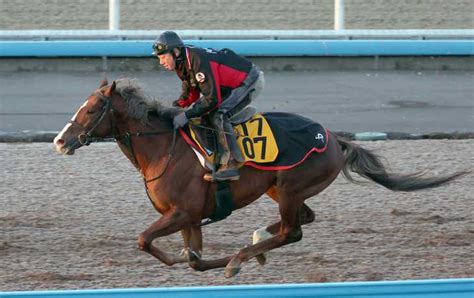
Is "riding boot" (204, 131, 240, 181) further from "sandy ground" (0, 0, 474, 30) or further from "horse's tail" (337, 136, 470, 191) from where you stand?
"sandy ground" (0, 0, 474, 30)

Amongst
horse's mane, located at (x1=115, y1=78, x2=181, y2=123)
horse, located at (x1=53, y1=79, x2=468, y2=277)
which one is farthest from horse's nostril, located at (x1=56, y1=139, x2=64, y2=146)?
horse's mane, located at (x1=115, y1=78, x2=181, y2=123)

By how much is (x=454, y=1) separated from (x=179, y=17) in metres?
4.77

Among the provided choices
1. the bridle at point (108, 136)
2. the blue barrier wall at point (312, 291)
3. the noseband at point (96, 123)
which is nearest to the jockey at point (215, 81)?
the bridle at point (108, 136)

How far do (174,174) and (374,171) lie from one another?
5.22 ft

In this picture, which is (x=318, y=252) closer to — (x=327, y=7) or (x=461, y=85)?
(x=461, y=85)

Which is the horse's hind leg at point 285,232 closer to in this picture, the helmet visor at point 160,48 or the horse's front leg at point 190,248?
the horse's front leg at point 190,248

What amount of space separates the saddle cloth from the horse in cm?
6

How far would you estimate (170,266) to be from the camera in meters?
7.30

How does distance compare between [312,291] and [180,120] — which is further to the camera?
[180,120]

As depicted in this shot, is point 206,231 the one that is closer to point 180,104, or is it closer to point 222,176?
point 180,104

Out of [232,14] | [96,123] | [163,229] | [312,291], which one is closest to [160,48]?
[96,123]

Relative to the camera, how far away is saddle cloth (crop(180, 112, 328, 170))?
23.4 ft

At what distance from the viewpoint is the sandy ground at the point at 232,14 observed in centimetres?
1672

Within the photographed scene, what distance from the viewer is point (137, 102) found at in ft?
23.4
